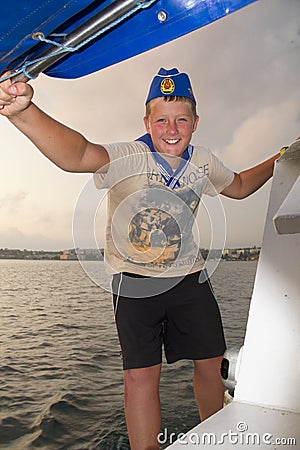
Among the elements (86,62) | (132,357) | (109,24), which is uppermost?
(86,62)

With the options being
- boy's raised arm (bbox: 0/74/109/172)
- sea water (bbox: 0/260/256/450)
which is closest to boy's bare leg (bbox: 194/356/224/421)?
sea water (bbox: 0/260/256/450)

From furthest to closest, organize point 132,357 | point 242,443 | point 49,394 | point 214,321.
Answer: point 49,394 → point 214,321 → point 132,357 → point 242,443

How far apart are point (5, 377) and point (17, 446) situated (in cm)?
100

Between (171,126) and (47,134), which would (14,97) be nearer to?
(47,134)

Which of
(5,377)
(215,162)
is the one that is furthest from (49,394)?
(215,162)

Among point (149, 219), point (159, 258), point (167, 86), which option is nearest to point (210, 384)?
point (159, 258)

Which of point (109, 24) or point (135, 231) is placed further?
point (135, 231)

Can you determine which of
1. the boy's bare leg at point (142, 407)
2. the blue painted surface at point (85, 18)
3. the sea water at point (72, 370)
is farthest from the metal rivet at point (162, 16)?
the sea water at point (72, 370)

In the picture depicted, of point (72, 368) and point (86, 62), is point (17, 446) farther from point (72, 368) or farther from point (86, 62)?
point (86, 62)

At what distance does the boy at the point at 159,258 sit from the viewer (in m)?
1.33

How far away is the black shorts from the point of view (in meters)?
1.35

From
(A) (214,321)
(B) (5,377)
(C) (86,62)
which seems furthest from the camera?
(B) (5,377)

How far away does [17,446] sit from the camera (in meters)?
1.91

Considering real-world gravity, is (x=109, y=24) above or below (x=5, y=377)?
above
